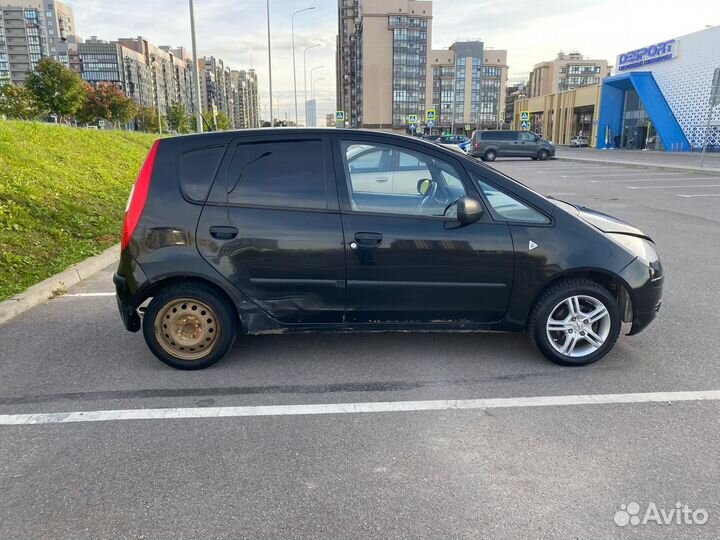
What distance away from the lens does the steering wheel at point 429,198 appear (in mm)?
3984

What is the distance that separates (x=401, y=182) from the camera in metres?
4.04

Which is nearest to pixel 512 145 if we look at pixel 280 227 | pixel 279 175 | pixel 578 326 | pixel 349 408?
pixel 578 326

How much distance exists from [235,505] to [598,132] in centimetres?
6111

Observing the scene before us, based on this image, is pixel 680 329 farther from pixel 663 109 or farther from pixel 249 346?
pixel 663 109

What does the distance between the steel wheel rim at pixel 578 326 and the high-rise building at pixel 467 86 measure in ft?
465

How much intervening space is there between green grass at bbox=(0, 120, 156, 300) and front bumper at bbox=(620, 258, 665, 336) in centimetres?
571

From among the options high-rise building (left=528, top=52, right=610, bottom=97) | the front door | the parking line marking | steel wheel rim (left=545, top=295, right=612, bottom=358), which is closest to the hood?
steel wheel rim (left=545, top=295, right=612, bottom=358)

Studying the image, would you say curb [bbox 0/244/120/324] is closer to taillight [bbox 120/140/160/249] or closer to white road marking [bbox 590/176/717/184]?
taillight [bbox 120/140/160/249]

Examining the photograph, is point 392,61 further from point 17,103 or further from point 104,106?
point 17,103

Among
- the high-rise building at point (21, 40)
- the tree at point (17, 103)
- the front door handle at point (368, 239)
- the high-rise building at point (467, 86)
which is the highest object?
the high-rise building at point (21, 40)

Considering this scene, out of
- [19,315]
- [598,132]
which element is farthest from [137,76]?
[19,315]

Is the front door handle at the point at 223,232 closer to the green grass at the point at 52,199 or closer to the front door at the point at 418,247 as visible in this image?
the front door at the point at 418,247

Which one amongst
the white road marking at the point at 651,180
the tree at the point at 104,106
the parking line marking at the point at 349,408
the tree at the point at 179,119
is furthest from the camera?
the tree at the point at 179,119

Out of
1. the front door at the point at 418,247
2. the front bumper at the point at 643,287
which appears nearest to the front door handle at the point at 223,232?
the front door at the point at 418,247
